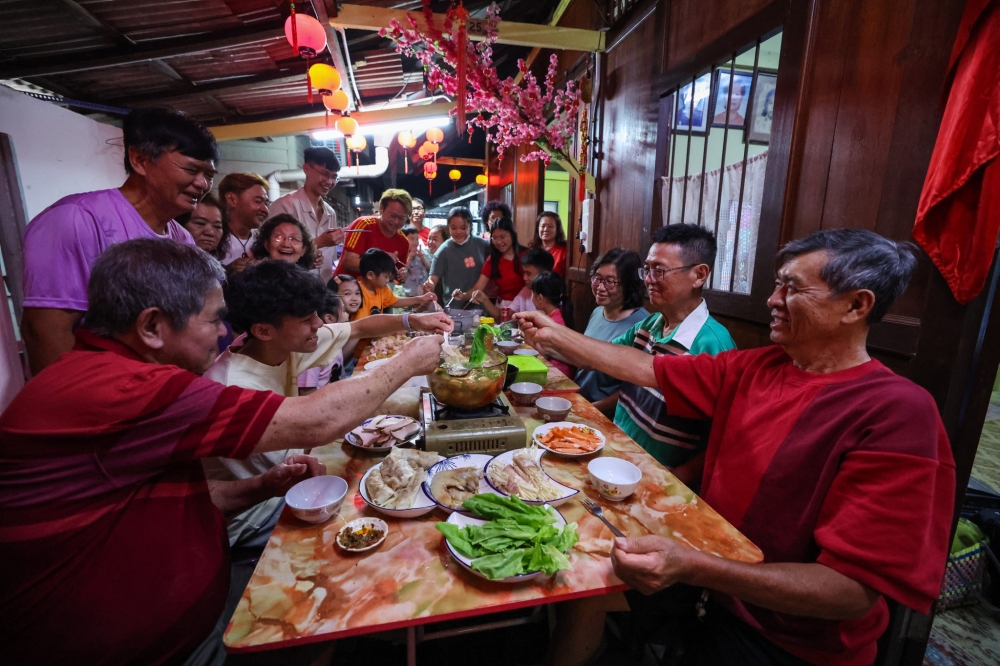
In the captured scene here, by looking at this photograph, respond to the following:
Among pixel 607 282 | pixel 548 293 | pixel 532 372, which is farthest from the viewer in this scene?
pixel 548 293

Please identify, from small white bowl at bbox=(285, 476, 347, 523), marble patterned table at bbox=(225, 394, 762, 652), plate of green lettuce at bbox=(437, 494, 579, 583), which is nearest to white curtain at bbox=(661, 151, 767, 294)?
marble patterned table at bbox=(225, 394, 762, 652)

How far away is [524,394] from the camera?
2398 millimetres

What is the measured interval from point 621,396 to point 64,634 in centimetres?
247

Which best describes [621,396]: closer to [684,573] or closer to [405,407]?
[405,407]

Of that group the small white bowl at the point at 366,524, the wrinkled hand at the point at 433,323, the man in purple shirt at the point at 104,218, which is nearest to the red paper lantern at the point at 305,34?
the man in purple shirt at the point at 104,218

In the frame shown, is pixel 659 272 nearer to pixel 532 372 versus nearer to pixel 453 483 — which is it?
pixel 532 372

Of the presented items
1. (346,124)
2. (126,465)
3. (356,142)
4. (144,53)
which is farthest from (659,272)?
(356,142)

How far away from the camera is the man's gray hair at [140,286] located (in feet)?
4.07

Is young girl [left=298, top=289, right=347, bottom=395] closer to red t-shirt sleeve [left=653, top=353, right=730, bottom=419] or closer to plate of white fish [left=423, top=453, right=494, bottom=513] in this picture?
plate of white fish [left=423, top=453, right=494, bottom=513]

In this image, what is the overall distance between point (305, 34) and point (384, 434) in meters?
3.95

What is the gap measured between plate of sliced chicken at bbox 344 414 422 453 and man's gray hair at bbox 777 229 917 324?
5.68 ft

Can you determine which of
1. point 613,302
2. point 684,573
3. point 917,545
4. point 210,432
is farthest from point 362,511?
point 613,302

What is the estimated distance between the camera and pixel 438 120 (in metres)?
8.74

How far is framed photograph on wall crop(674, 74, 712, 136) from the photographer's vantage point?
352 centimetres
